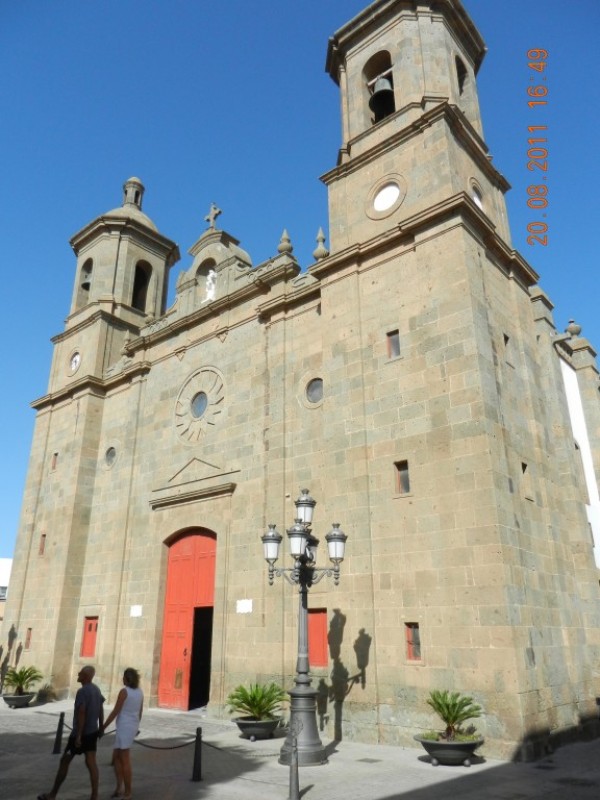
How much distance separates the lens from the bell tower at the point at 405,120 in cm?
1598

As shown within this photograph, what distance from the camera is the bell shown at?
59.9 feet

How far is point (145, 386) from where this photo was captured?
23.0 meters

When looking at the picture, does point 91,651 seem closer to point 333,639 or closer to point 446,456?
point 333,639

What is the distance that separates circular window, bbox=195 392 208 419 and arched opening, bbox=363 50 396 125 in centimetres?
1024

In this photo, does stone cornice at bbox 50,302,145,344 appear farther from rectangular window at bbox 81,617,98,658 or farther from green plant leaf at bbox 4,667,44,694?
green plant leaf at bbox 4,667,44,694

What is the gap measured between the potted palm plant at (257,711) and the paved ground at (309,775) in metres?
0.27

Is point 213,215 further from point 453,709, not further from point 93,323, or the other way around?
point 453,709

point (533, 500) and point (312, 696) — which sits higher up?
point (533, 500)

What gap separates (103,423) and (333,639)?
583 inches

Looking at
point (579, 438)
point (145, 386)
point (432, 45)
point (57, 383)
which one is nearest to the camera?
point (432, 45)

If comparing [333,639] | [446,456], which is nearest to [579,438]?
[446,456]

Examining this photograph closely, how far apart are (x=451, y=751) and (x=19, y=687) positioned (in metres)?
14.9

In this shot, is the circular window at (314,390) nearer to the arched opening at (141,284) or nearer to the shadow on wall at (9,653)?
the arched opening at (141,284)

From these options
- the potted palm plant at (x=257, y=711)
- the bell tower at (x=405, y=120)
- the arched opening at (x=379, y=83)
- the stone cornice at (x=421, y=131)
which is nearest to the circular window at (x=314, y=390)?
the bell tower at (x=405, y=120)
